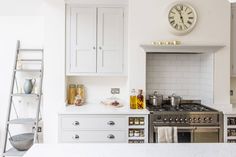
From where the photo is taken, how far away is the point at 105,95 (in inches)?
159

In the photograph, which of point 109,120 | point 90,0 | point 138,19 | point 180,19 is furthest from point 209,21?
point 109,120

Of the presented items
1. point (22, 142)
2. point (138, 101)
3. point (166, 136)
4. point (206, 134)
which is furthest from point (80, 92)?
point (206, 134)

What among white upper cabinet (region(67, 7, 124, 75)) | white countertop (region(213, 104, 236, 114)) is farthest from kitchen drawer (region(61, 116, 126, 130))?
white countertop (region(213, 104, 236, 114))

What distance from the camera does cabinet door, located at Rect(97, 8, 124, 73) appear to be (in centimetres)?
365

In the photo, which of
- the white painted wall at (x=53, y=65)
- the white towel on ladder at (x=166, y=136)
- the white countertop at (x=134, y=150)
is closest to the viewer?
the white countertop at (x=134, y=150)

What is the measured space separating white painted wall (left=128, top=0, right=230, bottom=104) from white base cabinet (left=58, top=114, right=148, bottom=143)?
0.54 m

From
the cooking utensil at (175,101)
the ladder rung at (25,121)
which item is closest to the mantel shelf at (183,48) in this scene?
the cooking utensil at (175,101)

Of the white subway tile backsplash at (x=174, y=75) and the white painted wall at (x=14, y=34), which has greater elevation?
the white painted wall at (x=14, y=34)

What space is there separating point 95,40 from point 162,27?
97 cm

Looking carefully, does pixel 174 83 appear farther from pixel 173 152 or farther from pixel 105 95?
pixel 173 152

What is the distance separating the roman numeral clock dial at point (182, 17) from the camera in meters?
3.51

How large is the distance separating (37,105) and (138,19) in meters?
2.05

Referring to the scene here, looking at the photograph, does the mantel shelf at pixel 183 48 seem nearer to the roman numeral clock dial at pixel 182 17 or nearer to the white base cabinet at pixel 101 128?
the roman numeral clock dial at pixel 182 17

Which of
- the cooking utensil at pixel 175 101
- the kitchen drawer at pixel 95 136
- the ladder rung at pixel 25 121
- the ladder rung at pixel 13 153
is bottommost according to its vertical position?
the ladder rung at pixel 13 153
